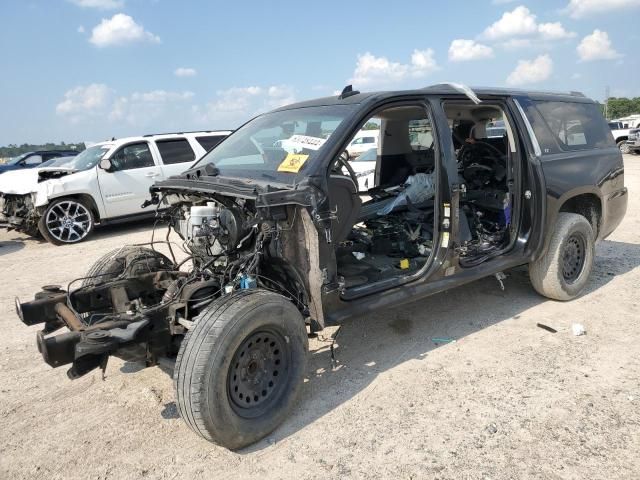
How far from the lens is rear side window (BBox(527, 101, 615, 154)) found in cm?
468

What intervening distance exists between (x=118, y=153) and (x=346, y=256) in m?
6.92

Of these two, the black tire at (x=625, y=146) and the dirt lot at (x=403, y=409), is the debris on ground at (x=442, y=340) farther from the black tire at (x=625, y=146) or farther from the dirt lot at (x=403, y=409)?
the black tire at (x=625, y=146)

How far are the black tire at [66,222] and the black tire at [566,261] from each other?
7.81 meters

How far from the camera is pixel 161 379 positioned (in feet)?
12.4

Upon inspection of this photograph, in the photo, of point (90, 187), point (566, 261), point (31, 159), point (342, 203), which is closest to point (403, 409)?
point (342, 203)

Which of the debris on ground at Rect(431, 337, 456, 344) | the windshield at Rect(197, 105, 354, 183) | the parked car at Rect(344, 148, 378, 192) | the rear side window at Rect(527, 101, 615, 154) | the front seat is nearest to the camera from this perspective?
the front seat

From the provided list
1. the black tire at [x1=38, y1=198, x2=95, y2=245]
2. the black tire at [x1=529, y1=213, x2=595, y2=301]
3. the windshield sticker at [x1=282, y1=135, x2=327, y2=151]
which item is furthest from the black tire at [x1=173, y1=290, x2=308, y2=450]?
the black tire at [x1=38, y1=198, x2=95, y2=245]

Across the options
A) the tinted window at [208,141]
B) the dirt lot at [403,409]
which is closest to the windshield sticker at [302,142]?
the dirt lot at [403,409]

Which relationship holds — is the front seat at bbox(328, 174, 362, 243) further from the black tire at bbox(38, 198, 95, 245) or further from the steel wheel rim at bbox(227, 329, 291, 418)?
the black tire at bbox(38, 198, 95, 245)

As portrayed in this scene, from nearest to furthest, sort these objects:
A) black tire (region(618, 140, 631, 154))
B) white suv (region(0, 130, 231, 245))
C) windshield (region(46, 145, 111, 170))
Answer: white suv (region(0, 130, 231, 245)) → windshield (region(46, 145, 111, 170)) → black tire (region(618, 140, 631, 154))

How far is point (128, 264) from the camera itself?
413 cm

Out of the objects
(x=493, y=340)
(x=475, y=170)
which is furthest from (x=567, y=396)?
(x=475, y=170)

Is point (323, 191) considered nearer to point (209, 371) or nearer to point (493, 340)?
point (209, 371)

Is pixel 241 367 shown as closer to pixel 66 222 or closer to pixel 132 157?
pixel 66 222
